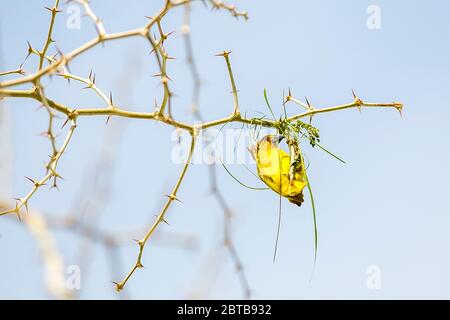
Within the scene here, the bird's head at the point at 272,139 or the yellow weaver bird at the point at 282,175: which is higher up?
the bird's head at the point at 272,139

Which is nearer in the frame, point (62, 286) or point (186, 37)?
point (62, 286)

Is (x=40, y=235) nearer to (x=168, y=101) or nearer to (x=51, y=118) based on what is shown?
(x=51, y=118)

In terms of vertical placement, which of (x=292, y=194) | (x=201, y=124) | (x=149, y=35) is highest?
(x=149, y=35)

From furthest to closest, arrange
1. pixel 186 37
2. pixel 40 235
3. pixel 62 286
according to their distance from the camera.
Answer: pixel 186 37
pixel 40 235
pixel 62 286

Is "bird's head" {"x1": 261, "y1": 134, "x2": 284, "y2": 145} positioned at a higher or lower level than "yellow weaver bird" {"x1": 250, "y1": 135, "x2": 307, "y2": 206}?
higher

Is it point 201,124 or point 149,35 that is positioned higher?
point 149,35

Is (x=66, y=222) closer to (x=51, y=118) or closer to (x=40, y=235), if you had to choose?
(x=40, y=235)
